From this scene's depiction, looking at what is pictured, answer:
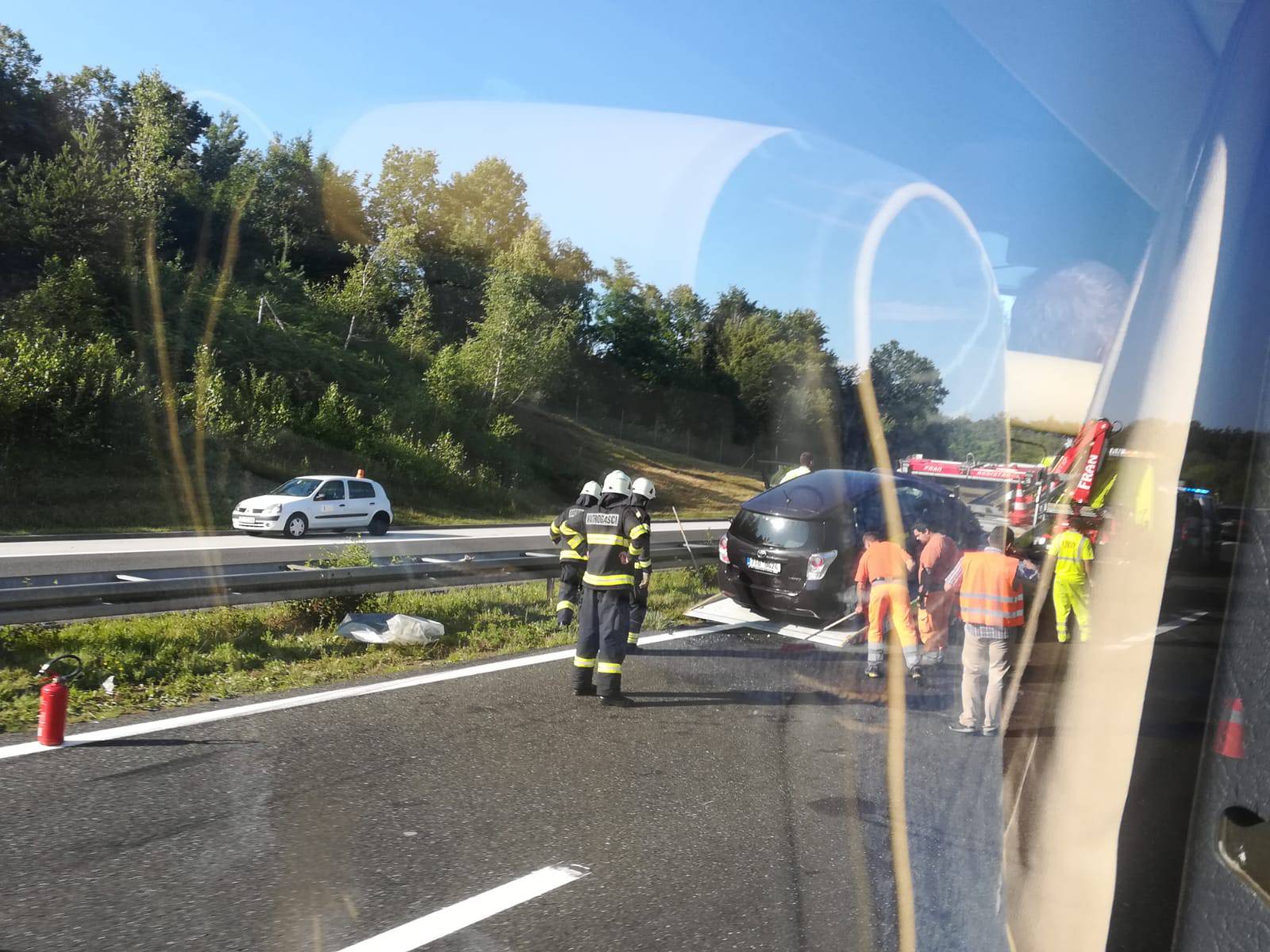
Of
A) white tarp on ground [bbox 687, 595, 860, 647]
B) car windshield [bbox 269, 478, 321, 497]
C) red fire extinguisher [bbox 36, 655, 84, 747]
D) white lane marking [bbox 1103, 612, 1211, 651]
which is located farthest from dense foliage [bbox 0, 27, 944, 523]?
white lane marking [bbox 1103, 612, 1211, 651]

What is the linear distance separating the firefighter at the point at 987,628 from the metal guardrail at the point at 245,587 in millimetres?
5224

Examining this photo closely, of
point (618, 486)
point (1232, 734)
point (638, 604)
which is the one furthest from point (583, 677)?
point (1232, 734)

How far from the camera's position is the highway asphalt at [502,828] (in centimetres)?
379

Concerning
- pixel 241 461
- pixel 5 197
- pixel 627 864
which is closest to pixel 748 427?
pixel 241 461

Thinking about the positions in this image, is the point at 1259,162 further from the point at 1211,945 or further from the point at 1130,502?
the point at 1211,945

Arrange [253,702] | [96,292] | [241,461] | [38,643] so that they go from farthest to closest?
1. [96,292]
2. [241,461]
3. [38,643]
4. [253,702]

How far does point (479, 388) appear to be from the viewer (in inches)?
1523

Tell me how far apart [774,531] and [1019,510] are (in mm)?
4627

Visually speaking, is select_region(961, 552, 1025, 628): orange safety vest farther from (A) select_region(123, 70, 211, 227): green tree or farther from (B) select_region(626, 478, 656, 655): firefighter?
(A) select_region(123, 70, 211, 227): green tree

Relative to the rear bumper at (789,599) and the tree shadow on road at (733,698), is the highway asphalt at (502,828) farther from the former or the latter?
the rear bumper at (789,599)

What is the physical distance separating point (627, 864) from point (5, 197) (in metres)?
38.0

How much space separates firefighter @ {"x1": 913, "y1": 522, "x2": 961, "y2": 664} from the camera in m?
9.02

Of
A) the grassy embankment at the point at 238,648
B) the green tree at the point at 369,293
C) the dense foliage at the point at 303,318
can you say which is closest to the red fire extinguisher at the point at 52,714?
the grassy embankment at the point at 238,648

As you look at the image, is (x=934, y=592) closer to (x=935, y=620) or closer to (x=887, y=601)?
(x=935, y=620)
